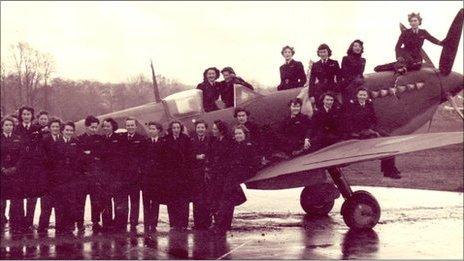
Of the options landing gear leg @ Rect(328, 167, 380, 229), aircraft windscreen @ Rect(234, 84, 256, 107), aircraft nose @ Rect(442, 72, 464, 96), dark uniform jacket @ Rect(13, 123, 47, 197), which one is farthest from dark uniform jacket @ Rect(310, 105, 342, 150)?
dark uniform jacket @ Rect(13, 123, 47, 197)

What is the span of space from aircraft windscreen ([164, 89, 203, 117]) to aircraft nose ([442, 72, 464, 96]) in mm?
4870

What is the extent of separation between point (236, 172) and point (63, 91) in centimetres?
5161

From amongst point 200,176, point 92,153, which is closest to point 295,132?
point 200,176

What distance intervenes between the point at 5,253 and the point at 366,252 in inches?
186

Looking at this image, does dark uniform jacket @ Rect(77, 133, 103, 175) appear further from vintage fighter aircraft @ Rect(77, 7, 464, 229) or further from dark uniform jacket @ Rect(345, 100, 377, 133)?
dark uniform jacket @ Rect(345, 100, 377, 133)

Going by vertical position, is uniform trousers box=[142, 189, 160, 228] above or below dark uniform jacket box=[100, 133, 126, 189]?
below

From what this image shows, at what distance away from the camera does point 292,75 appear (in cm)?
1213

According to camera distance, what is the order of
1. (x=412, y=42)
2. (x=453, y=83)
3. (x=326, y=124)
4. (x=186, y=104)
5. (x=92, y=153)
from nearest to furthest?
(x=92, y=153)
(x=326, y=124)
(x=186, y=104)
(x=412, y=42)
(x=453, y=83)

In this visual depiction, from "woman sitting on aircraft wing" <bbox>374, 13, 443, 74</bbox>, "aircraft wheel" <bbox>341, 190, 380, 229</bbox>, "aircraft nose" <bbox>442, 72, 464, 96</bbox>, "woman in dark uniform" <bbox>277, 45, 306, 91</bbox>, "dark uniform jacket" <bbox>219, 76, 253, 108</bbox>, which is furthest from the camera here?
"woman in dark uniform" <bbox>277, 45, 306, 91</bbox>

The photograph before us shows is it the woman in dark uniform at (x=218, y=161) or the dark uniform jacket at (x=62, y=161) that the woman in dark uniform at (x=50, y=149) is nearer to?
the dark uniform jacket at (x=62, y=161)

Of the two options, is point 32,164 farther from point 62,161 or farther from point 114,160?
point 114,160

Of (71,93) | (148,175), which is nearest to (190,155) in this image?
(148,175)

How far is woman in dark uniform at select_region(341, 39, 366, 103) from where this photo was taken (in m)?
10.9

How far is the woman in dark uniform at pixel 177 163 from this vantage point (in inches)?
384
